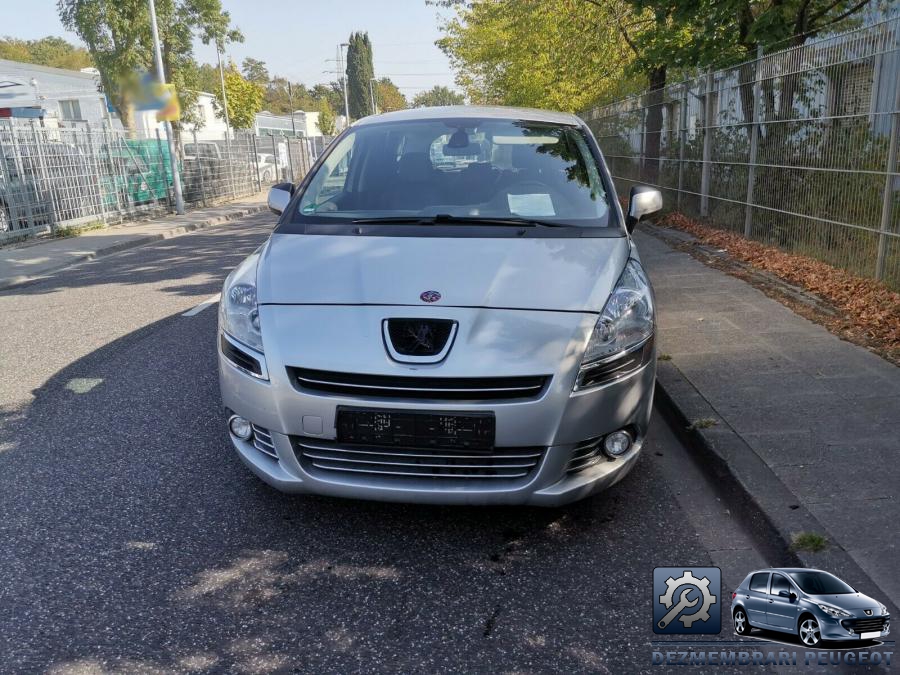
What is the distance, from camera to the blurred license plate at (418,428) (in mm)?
2703

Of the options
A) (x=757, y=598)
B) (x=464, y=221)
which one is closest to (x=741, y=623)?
(x=757, y=598)

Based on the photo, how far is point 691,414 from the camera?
4.08m

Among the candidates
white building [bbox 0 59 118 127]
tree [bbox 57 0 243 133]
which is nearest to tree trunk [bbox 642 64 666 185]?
tree [bbox 57 0 243 133]

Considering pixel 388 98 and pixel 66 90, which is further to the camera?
pixel 388 98

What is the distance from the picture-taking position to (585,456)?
2.89m

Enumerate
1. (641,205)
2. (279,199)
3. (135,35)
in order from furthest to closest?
(135,35) < (279,199) < (641,205)

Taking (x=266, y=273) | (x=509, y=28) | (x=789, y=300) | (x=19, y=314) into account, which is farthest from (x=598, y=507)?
(x=509, y=28)

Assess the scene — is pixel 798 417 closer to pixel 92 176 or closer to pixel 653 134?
pixel 653 134

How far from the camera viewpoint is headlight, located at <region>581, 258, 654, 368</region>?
9.40 feet

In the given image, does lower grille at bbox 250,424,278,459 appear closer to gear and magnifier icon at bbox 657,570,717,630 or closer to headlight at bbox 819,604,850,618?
gear and magnifier icon at bbox 657,570,717,630

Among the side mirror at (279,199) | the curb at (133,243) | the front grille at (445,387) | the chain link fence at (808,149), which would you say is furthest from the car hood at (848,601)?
the curb at (133,243)

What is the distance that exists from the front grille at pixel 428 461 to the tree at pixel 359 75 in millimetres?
118366

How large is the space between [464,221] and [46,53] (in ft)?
319

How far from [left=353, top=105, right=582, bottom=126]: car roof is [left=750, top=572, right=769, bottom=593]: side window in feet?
10.0
